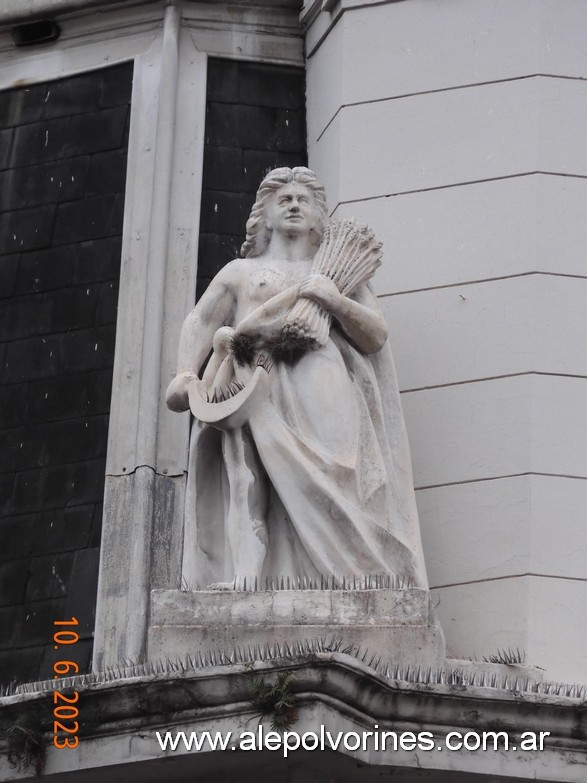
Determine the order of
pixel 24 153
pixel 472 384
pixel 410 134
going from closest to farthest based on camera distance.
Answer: pixel 472 384 → pixel 410 134 → pixel 24 153

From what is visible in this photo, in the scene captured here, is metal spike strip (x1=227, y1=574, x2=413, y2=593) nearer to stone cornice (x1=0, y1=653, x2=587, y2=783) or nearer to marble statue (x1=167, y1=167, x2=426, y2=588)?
marble statue (x1=167, y1=167, x2=426, y2=588)

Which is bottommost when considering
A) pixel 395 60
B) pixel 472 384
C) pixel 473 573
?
pixel 473 573

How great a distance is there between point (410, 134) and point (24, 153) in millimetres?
2451

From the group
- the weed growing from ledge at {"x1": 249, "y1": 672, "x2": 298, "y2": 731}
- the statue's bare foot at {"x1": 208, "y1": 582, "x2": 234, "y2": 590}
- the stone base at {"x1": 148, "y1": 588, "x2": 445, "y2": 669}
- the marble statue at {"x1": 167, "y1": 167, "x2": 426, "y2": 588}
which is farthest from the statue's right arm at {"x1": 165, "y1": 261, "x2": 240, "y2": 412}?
the weed growing from ledge at {"x1": 249, "y1": 672, "x2": 298, "y2": 731}

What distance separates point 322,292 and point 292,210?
2.20 ft

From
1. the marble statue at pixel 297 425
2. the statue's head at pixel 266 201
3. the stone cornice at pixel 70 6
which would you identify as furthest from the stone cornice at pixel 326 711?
the stone cornice at pixel 70 6

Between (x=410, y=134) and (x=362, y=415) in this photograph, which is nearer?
(x=362, y=415)

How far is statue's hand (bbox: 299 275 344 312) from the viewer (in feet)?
37.6

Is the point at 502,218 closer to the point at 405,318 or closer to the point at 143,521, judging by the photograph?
the point at 405,318

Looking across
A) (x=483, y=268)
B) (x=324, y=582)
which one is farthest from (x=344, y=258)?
(x=324, y=582)

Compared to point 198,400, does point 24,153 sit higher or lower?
higher

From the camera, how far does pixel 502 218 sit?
42.2 feet

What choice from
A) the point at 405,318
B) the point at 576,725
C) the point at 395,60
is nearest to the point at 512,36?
the point at 395,60

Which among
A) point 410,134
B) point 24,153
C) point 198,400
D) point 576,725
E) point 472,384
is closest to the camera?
point 576,725
